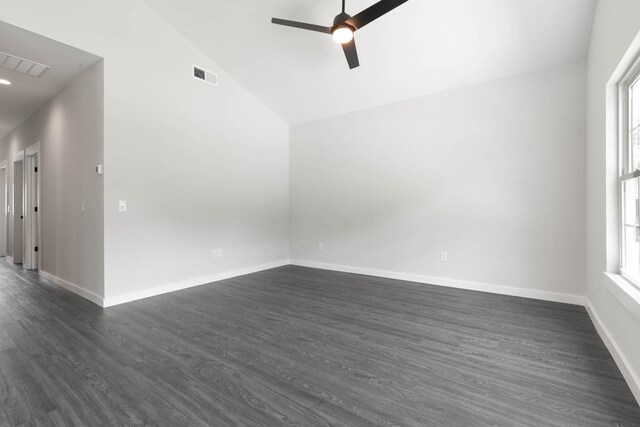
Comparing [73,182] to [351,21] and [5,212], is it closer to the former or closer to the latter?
[351,21]

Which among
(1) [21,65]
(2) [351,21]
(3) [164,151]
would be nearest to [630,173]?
(2) [351,21]

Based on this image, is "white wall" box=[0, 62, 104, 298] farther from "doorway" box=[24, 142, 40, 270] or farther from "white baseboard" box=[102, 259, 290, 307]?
"doorway" box=[24, 142, 40, 270]

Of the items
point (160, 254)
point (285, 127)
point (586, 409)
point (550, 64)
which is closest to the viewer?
point (586, 409)

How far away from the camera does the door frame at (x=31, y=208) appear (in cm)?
522

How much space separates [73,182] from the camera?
4.01m

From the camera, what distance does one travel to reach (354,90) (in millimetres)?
4594

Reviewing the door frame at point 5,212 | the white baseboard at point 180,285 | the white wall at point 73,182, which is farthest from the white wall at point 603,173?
the door frame at point 5,212

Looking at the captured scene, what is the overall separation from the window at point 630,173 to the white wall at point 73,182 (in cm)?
489

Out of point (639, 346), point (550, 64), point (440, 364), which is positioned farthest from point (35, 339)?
point (550, 64)

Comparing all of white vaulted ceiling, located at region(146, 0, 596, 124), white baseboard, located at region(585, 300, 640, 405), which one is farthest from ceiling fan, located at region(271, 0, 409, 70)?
white baseboard, located at region(585, 300, 640, 405)

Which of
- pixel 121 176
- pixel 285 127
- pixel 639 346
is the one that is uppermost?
pixel 285 127

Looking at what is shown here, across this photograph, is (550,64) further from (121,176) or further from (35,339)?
(35,339)

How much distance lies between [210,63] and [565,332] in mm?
5399

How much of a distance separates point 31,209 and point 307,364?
602 centimetres
